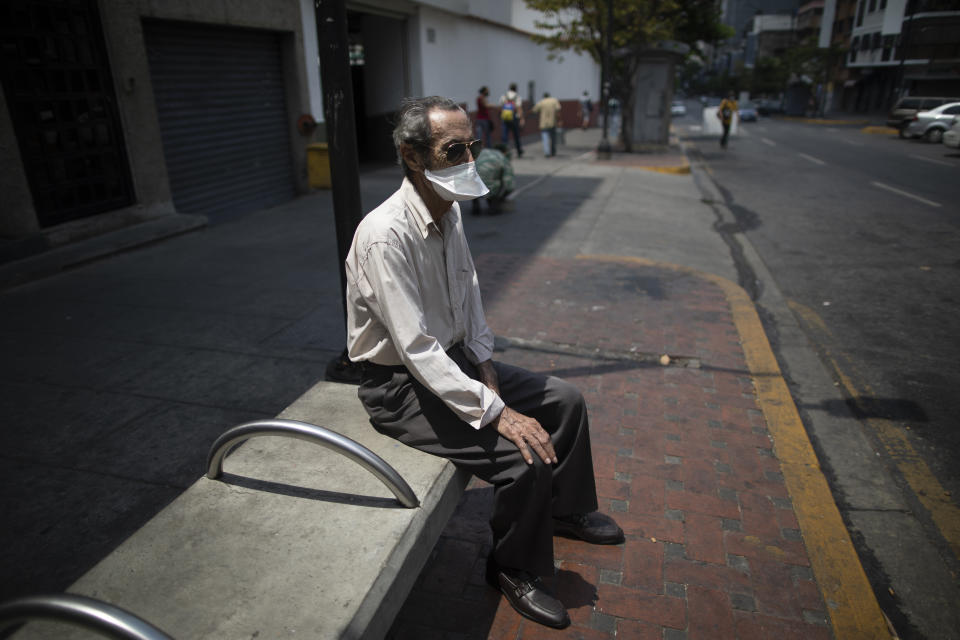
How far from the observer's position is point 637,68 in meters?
20.2

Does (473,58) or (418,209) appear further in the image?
(473,58)

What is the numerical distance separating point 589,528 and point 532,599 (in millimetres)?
530

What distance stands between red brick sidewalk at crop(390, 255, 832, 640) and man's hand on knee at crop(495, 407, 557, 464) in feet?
2.28

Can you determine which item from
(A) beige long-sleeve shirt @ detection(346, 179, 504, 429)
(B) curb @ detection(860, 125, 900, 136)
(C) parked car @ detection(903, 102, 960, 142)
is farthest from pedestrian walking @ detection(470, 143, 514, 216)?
(B) curb @ detection(860, 125, 900, 136)

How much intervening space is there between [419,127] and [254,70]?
9.10 meters

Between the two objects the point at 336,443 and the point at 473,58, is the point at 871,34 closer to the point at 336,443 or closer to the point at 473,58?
the point at 473,58

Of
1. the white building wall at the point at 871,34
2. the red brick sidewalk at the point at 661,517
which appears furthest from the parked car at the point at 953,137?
the white building wall at the point at 871,34

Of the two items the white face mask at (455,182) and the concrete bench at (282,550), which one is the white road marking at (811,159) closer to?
the white face mask at (455,182)

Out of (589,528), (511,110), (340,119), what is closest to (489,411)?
(589,528)

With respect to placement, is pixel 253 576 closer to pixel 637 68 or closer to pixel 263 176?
pixel 263 176

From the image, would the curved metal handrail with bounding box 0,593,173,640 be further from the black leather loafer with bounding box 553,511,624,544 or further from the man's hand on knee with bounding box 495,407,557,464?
the black leather loafer with bounding box 553,511,624,544

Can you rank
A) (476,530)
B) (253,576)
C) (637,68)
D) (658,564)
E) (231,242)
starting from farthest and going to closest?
(637,68), (231,242), (476,530), (658,564), (253,576)

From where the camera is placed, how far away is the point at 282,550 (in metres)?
1.89

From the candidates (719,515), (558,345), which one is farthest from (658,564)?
(558,345)
